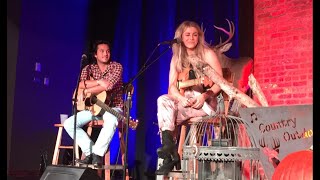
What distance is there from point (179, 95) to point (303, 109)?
1215 millimetres

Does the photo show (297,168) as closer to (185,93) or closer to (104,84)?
(185,93)

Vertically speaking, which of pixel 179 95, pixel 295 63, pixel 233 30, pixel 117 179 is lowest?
pixel 117 179

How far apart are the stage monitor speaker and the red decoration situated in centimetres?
125

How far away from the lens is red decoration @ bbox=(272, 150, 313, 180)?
300 centimetres

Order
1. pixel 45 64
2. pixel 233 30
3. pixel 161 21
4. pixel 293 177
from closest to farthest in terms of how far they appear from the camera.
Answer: pixel 293 177 → pixel 233 30 → pixel 161 21 → pixel 45 64

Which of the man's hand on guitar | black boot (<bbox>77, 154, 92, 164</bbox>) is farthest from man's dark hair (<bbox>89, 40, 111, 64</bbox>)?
black boot (<bbox>77, 154, 92, 164</bbox>)

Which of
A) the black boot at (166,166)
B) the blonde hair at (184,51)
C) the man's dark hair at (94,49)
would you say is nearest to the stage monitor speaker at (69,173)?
the black boot at (166,166)

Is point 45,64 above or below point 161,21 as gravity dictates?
below

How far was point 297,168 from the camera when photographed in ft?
10.00

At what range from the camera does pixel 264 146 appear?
12.4 feet

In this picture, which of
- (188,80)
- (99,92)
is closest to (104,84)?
(99,92)

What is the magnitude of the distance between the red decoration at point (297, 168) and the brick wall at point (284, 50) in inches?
57.4

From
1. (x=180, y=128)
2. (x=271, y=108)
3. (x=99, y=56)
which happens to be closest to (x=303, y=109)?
(x=271, y=108)

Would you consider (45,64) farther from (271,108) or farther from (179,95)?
(271,108)
